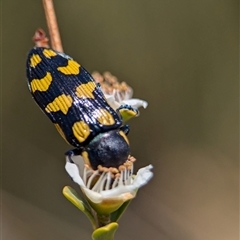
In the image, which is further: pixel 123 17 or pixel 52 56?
pixel 123 17

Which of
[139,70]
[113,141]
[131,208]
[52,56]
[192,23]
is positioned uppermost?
[52,56]

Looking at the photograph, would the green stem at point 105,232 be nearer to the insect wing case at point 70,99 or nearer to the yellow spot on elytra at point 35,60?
the insect wing case at point 70,99

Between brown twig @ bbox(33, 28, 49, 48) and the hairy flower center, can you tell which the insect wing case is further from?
the hairy flower center

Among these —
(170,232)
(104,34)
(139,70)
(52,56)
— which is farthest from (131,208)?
(52,56)

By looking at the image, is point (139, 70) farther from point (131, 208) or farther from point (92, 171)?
point (92, 171)

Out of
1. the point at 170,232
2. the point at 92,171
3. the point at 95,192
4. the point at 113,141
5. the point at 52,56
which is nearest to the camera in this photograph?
the point at 95,192

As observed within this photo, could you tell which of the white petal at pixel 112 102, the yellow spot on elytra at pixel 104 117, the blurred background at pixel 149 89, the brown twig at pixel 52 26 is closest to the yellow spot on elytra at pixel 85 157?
the yellow spot on elytra at pixel 104 117

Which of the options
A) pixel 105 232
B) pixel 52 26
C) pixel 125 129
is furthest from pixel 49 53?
pixel 105 232
